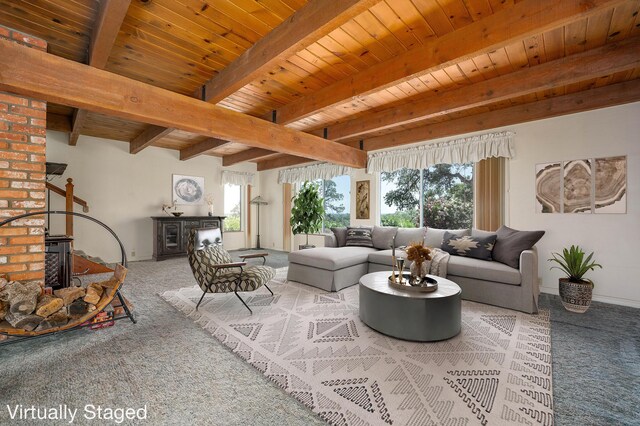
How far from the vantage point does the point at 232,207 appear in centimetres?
770

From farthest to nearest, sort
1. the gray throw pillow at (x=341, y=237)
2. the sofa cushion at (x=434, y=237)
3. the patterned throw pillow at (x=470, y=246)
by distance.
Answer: the gray throw pillow at (x=341, y=237), the sofa cushion at (x=434, y=237), the patterned throw pillow at (x=470, y=246)

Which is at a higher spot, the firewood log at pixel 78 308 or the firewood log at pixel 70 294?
the firewood log at pixel 70 294

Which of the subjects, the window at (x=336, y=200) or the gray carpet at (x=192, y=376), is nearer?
the gray carpet at (x=192, y=376)

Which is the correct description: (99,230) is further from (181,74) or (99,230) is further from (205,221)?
(181,74)

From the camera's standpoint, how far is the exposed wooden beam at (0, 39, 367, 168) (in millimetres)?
2164

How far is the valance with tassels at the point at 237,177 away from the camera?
729cm

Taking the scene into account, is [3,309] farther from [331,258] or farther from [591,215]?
[591,215]

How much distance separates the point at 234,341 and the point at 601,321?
140 inches

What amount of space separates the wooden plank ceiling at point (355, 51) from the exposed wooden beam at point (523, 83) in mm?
10

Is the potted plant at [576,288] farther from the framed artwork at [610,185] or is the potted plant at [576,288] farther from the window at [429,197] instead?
the window at [429,197]

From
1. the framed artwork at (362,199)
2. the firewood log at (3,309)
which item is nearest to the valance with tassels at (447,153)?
the framed artwork at (362,199)

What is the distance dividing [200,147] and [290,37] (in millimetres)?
4374

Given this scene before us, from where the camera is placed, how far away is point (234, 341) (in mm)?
2246

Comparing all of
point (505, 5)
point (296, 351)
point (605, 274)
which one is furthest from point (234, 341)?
point (605, 274)
